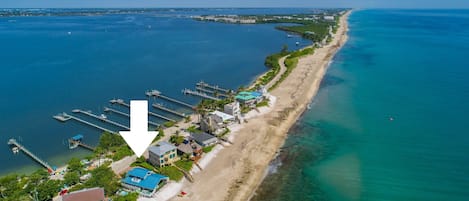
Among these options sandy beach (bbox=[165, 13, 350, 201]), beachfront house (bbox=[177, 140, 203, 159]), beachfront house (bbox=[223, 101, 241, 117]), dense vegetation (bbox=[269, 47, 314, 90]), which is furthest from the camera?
dense vegetation (bbox=[269, 47, 314, 90])

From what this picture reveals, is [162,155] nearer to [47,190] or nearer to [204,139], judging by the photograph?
[204,139]

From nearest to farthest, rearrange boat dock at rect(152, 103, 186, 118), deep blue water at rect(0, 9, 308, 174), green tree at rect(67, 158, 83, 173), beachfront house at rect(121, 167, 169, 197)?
beachfront house at rect(121, 167, 169, 197), green tree at rect(67, 158, 83, 173), deep blue water at rect(0, 9, 308, 174), boat dock at rect(152, 103, 186, 118)

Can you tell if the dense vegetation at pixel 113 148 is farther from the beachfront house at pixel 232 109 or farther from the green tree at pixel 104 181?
the beachfront house at pixel 232 109

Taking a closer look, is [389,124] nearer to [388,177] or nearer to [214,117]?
[388,177]

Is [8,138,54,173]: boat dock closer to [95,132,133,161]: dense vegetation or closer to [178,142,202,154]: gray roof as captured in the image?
[95,132,133,161]: dense vegetation

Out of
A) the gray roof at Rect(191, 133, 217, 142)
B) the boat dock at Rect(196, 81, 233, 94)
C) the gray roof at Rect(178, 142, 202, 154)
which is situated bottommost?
the gray roof at Rect(178, 142, 202, 154)

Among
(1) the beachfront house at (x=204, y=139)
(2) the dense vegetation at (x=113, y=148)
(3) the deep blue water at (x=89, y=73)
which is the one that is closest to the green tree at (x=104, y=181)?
(2) the dense vegetation at (x=113, y=148)

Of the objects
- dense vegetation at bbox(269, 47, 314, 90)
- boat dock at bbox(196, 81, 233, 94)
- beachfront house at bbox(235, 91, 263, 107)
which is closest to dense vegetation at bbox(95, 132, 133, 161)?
beachfront house at bbox(235, 91, 263, 107)
